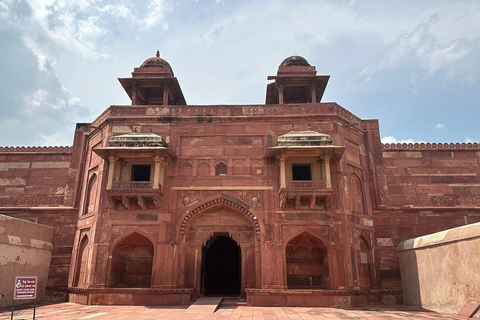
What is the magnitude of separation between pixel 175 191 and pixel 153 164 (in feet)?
3.93

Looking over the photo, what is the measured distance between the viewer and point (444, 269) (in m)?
10.1

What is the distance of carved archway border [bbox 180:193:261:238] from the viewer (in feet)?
40.4

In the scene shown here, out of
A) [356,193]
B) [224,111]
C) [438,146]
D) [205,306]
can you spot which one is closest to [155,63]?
[224,111]

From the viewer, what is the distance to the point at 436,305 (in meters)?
10.3

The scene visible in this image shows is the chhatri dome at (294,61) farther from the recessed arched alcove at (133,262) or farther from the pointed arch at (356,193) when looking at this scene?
the recessed arched alcove at (133,262)

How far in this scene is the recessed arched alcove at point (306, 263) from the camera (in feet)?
39.7

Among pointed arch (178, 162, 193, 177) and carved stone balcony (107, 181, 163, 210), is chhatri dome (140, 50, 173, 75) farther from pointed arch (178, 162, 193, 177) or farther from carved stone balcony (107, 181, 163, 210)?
carved stone balcony (107, 181, 163, 210)

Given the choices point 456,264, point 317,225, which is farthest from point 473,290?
point 317,225

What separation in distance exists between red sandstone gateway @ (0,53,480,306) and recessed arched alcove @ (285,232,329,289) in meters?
0.03

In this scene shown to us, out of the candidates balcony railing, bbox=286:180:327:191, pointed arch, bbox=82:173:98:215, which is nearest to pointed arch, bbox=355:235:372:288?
balcony railing, bbox=286:180:327:191

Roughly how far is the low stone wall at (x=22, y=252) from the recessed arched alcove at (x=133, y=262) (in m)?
2.78

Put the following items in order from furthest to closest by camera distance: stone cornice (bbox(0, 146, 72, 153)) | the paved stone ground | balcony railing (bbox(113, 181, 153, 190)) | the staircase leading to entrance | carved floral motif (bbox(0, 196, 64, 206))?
stone cornice (bbox(0, 146, 72, 153))
carved floral motif (bbox(0, 196, 64, 206))
balcony railing (bbox(113, 181, 153, 190))
the staircase leading to entrance
the paved stone ground

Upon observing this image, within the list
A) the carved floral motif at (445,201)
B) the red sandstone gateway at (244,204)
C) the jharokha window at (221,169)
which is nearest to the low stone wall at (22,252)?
the red sandstone gateway at (244,204)

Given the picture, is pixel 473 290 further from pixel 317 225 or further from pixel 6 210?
pixel 6 210
